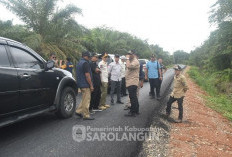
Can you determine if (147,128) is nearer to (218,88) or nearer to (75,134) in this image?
(75,134)

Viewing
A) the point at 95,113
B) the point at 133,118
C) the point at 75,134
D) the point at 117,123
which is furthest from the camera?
the point at 95,113

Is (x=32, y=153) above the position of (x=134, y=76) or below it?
below

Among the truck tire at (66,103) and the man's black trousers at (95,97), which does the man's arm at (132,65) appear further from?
the truck tire at (66,103)

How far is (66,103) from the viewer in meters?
6.28

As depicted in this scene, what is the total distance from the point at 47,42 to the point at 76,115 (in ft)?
28.2

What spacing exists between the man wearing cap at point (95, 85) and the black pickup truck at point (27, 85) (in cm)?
107

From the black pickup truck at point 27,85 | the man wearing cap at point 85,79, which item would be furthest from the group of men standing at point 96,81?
the black pickup truck at point 27,85

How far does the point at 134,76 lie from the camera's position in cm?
684

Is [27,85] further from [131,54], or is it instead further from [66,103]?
[131,54]

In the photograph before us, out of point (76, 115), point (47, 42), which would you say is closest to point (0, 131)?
point (76, 115)

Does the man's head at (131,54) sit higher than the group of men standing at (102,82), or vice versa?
the man's head at (131,54)

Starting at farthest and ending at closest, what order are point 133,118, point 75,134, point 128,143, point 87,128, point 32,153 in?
point 133,118, point 87,128, point 75,134, point 128,143, point 32,153

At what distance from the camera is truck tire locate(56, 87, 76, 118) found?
599 cm

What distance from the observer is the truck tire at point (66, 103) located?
5.99 metres
